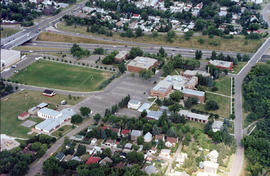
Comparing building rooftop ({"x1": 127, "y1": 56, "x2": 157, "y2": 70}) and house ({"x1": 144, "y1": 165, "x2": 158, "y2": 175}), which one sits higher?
building rooftop ({"x1": 127, "y1": 56, "x2": 157, "y2": 70})

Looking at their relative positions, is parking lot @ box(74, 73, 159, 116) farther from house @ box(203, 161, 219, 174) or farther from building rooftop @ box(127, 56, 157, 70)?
house @ box(203, 161, 219, 174)

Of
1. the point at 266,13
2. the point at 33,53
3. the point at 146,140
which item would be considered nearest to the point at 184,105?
the point at 146,140

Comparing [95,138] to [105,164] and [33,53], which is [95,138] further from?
[33,53]

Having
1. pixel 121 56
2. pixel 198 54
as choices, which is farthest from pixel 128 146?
pixel 198 54

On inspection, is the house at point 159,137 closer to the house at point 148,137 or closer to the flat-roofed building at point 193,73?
the house at point 148,137

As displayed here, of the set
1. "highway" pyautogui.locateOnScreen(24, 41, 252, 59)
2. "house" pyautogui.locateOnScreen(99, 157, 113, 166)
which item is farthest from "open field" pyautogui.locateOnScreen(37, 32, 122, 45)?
"house" pyautogui.locateOnScreen(99, 157, 113, 166)

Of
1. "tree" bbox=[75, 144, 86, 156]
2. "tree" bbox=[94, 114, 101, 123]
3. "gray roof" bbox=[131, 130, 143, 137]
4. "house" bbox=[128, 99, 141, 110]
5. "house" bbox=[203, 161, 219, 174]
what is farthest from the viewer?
"house" bbox=[128, 99, 141, 110]
